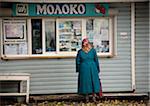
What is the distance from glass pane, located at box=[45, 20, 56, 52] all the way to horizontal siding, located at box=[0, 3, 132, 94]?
404mm

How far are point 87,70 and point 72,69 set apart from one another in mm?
1278

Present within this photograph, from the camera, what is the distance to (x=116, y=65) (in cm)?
1473

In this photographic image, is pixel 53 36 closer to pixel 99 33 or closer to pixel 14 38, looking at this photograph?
pixel 14 38

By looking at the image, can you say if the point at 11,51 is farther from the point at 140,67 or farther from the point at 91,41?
the point at 140,67

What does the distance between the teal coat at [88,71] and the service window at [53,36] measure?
49.2 inches

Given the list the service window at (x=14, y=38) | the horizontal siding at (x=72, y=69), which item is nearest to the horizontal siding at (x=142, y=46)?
the horizontal siding at (x=72, y=69)

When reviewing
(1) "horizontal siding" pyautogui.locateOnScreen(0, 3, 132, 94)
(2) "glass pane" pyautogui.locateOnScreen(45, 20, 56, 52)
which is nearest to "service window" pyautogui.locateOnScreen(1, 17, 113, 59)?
(2) "glass pane" pyautogui.locateOnScreen(45, 20, 56, 52)

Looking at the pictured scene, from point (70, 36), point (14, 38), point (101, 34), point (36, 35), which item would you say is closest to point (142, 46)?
point (101, 34)

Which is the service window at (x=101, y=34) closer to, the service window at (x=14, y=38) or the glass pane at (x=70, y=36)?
the glass pane at (x=70, y=36)

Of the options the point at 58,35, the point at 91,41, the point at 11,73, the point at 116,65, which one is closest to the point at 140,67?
the point at 116,65

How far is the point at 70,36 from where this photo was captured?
1475 cm

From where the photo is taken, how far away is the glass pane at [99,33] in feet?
48.4

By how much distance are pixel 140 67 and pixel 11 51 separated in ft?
12.5

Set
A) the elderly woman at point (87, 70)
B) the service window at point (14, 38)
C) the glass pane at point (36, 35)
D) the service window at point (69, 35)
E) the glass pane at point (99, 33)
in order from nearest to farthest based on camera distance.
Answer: the elderly woman at point (87, 70), the service window at point (14, 38), the glass pane at point (36, 35), the service window at point (69, 35), the glass pane at point (99, 33)
